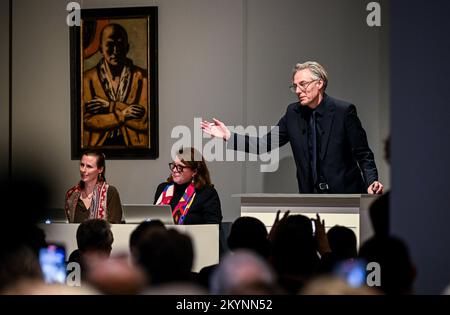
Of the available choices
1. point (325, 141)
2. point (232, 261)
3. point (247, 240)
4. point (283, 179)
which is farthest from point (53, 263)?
point (283, 179)

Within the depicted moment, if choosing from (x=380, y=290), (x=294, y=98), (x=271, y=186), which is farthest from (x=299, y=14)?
(x=380, y=290)

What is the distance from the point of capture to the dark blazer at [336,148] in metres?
3.43

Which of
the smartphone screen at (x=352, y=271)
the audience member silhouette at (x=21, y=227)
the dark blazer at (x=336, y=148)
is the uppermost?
the dark blazer at (x=336, y=148)

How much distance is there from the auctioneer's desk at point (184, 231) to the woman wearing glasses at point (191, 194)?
1.26 ft

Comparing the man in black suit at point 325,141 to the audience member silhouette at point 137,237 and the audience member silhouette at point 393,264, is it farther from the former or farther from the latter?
the audience member silhouette at point 393,264

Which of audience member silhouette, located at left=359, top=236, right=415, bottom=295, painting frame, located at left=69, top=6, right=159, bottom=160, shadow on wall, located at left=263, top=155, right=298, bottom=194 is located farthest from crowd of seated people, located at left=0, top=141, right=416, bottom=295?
painting frame, located at left=69, top=6, right=159, bottom=160

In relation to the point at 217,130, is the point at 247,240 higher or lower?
lower

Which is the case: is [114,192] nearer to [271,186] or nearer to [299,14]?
[271,186]

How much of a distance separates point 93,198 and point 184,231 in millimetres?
1023

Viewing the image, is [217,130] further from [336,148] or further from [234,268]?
[234,268]

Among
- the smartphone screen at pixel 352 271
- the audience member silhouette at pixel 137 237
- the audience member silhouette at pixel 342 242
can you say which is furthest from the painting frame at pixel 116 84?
the smartphone screen at pixel 352 271

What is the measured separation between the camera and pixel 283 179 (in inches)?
203

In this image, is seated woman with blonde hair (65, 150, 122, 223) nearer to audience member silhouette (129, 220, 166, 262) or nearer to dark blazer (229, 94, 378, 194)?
A: dark blazer (229, 94, 378, 194)

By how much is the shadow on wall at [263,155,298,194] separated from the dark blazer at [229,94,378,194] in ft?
4.73
